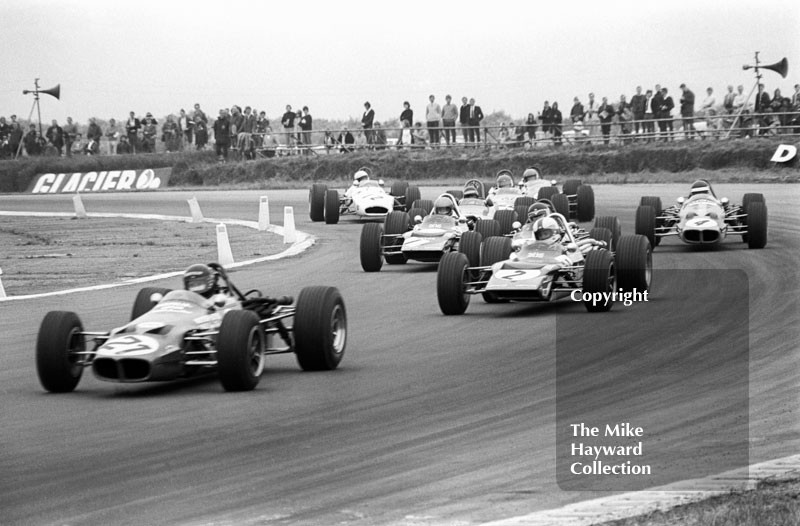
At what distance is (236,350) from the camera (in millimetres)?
10414

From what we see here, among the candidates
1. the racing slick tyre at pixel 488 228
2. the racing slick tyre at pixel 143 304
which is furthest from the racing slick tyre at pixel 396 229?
the racing slick tyre at pixel 143 304

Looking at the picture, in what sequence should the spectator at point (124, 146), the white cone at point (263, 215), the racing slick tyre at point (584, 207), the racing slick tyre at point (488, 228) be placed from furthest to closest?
1. the spectator at point (124, 146)
2. the white cone at point (263, 215)
3. the racing slick tyre at point (584, 207)
4. the racing slick tyre at point (488, 228)

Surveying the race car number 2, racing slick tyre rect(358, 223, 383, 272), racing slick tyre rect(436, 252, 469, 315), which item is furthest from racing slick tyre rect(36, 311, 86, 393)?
racing slick tyre rect(358, 223, 383, 272)

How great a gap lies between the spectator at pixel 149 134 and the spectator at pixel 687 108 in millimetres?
19266

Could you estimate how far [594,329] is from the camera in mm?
13578

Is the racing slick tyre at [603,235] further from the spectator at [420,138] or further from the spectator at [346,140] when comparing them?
the spectator at [346,140]

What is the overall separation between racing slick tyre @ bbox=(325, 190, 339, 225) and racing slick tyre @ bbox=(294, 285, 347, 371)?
17.7m

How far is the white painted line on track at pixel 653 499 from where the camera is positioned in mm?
6949

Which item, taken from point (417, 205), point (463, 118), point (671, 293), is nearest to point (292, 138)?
point (463, 118)

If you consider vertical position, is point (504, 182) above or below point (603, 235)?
above

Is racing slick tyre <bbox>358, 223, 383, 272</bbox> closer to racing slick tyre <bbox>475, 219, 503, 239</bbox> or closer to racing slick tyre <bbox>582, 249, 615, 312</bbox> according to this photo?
racing slick tyre <bbox>475, 219, 503, 239</bbox>

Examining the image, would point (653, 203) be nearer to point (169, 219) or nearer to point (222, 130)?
point (169, 219)

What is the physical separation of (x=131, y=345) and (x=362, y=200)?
19154 millimetres

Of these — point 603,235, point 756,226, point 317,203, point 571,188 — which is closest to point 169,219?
point 317,203
